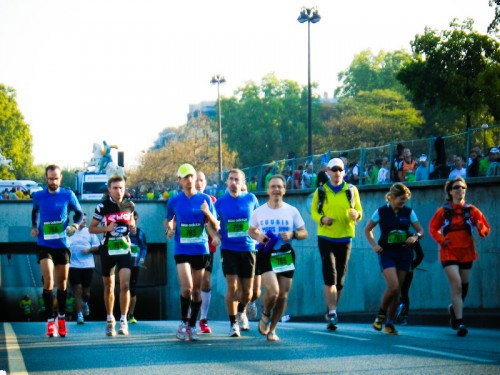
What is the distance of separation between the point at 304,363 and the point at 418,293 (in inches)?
550

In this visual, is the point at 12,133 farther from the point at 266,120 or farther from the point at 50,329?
the point at 50,329

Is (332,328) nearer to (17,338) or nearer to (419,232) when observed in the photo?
(419,232)

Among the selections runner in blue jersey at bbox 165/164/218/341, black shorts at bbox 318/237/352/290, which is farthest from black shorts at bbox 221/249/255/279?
black shorts at bbox 318/237/352/290

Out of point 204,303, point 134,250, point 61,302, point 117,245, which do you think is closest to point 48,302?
point 61,302

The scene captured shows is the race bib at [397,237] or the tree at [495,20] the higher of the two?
the tree at [495,20]

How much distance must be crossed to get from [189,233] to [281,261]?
124cm

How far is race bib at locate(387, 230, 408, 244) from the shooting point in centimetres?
1399

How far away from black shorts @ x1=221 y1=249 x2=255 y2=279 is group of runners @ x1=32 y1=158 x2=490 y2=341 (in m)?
0.01

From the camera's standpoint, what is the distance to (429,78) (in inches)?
1553

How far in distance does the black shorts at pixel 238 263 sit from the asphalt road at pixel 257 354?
0.75 meters

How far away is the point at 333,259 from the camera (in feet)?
47.6

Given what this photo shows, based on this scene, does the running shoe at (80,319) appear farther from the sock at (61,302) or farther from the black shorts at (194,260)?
the black shorts at (194,260)

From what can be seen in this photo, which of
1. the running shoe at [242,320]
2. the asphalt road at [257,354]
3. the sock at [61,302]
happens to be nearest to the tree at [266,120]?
the running shoe at [242,320]

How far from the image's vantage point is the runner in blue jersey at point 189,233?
13.3 meters
